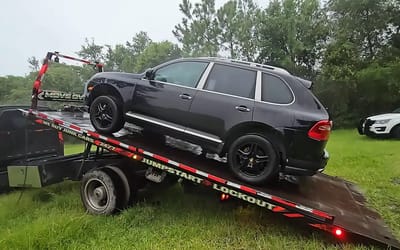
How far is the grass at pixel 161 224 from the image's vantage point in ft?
14.1

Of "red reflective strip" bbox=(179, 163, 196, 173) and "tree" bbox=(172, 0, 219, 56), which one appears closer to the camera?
"red reflective strip" bbox=(179, 163, 196, 173)

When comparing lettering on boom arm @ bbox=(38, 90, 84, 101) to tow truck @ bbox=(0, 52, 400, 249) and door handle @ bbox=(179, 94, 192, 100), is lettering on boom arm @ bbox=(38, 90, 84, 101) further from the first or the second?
door handle @ bbox=(179, 94, 192, 100)

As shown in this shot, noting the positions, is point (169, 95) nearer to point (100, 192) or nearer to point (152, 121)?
point (152, 121)

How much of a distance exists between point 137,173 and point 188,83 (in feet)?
5.17

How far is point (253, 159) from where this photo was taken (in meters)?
4.56

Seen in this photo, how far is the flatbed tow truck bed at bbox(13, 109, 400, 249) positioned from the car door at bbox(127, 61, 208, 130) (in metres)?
0.45

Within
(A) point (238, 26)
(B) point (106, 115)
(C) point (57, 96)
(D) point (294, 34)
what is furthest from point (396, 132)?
(A) point (238, 26)

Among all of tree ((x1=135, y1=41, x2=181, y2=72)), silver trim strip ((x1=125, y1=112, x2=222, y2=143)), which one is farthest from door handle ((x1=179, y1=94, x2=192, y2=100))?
tree ((x1=135, y1=41, x2=181, y2=72))

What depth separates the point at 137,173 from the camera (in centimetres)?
558

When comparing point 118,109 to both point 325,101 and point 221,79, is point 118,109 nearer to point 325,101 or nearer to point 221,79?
point 221,79

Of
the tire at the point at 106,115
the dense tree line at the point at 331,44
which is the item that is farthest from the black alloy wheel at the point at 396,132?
the tire at the point at 106,115

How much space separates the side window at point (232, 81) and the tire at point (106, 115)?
4.60 feet

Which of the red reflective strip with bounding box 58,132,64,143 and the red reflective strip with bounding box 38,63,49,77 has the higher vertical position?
the red reflective strip with bounding box 38,63,49,77

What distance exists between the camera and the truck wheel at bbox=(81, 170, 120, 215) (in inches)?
209
